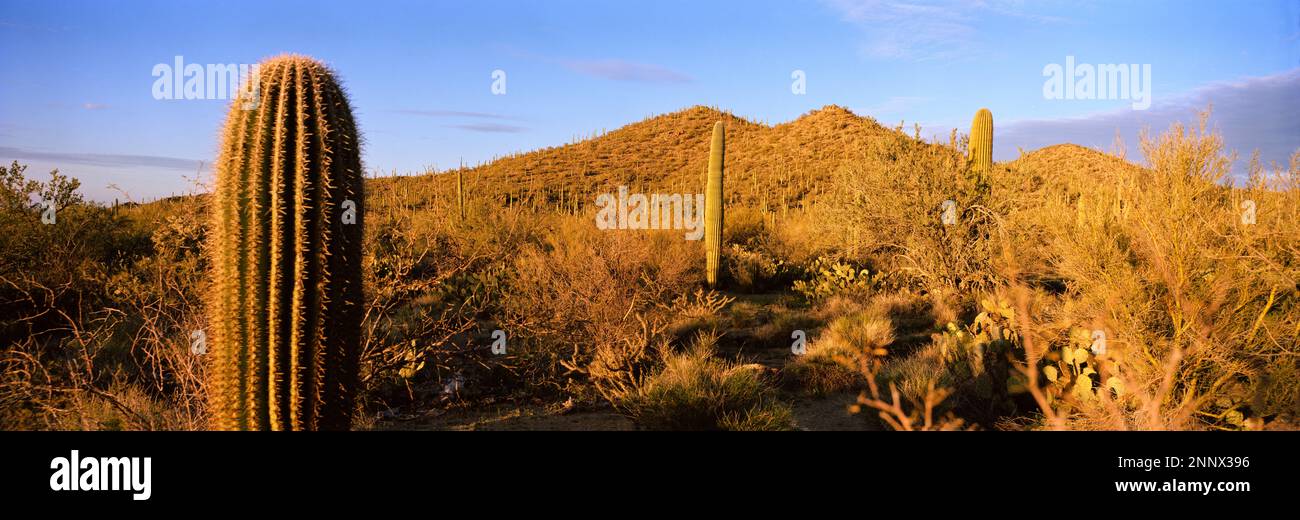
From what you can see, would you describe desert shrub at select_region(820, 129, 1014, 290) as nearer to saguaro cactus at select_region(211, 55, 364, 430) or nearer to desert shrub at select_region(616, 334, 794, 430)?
desert shrub at select_region(616, 334, 794, 430)

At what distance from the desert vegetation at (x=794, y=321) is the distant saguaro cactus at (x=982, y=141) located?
119 mm

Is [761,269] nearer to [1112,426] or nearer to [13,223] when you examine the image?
[1112,426]

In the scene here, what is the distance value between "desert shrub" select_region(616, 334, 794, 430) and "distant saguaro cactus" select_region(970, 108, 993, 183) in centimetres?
796

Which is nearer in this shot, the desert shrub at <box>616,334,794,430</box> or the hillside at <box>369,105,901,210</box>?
the desert shrub at <box>616,334,794,430</box>

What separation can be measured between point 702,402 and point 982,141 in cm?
922

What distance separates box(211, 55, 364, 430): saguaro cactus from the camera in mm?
3898

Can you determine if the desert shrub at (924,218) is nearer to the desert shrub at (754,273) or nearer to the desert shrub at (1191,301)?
the desert shrub at (754,273)

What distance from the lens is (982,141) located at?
12.7m

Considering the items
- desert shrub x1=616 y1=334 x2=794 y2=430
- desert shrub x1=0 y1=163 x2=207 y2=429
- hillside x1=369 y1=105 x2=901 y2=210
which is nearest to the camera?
desert shrub x1=0 y1=163 x2=207 y2=429

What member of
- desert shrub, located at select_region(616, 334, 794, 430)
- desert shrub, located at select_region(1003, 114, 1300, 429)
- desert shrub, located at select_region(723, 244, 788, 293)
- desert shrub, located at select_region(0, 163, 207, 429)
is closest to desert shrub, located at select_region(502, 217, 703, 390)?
desert shrub, located at select_region(616, 334, 794, 430)

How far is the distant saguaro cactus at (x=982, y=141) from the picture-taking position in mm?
12555

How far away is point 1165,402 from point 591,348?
186 inches

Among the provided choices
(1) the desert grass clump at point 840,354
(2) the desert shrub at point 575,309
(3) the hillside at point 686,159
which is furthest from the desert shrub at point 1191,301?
(3) the hillside at point 686,159
